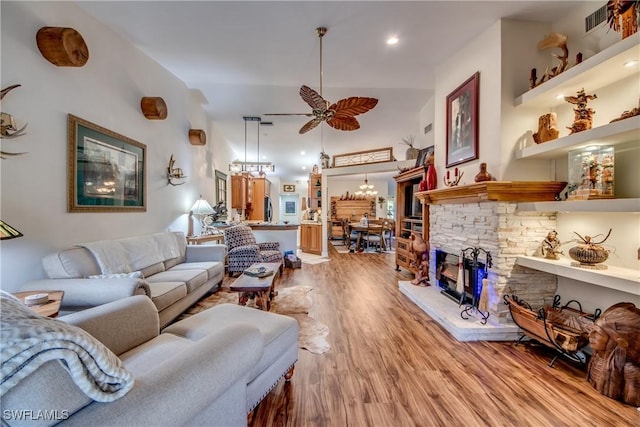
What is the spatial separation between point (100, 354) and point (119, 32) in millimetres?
3594

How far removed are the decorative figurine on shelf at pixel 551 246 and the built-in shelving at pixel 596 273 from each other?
0.06 m

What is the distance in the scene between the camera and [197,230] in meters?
4.92

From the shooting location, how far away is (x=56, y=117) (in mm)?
2242

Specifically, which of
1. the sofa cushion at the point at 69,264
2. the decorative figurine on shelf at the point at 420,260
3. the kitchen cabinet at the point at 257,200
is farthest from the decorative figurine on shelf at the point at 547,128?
the kitchen cabinet at the point at 257,200

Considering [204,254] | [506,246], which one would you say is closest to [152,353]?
[204,254]

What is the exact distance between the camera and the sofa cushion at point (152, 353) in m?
1.30

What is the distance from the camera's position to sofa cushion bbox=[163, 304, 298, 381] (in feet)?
5.14

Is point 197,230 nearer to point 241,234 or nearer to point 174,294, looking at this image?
point 241,234

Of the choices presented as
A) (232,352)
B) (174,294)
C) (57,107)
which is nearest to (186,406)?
(232,352)

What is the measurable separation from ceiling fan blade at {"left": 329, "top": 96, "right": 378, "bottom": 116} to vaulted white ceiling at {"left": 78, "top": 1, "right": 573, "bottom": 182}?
2.49ft

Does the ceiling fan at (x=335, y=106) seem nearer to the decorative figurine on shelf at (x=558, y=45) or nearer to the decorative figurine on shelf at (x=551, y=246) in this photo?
the decorative figurine on shelf at (x=558, y=45)

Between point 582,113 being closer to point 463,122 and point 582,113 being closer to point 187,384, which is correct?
point 463,122

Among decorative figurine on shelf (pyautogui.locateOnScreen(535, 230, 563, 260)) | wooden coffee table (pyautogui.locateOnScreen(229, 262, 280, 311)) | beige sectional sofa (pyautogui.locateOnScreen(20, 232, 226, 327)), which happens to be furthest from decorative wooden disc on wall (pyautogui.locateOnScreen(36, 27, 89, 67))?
decorative figurine on shelf (pyautogui.locateOnScreen(535, 230, 563, 260))

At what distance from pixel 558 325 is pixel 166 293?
11.9ft
